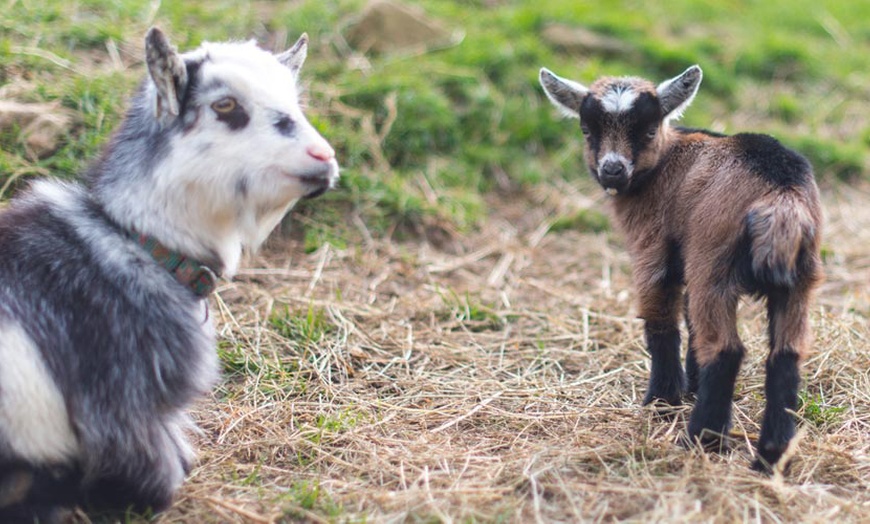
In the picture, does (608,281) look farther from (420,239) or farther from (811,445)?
(811,445)

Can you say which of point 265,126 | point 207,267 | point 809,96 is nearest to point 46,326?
point 207,267

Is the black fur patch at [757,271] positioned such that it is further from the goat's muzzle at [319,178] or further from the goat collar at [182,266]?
the goat collar at [182,266]

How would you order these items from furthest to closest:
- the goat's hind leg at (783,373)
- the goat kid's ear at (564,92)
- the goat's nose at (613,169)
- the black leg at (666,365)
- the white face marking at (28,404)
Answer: the goat kid's ear at (564,92) → the black leg at (666,365) → the goat's nose at (613,169) → the goat's hind leg at (783,373) → the white face marking at (28,404)

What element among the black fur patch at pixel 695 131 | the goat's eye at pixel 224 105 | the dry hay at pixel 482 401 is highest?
the goat's eye at pixel 224 105

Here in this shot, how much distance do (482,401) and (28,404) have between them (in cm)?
193

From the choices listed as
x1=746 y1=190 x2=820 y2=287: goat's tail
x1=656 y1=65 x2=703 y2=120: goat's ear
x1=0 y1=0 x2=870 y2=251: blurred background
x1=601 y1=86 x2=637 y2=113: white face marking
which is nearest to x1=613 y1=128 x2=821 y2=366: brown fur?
x1=746 y1=190 x2=820 y2=287: goat's tail

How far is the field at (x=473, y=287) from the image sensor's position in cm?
340

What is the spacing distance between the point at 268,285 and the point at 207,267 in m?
1.92

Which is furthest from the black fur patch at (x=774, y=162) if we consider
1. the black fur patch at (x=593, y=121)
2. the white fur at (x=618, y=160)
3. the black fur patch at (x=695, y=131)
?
the black fur patch at (x=593, y=121)

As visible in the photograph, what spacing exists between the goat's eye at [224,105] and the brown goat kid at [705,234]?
158cm

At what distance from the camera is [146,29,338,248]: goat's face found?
306 cm

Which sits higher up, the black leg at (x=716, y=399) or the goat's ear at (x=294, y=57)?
the goat's ear at (x=294, y=57)

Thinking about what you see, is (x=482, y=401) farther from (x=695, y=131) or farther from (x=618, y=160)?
(x=695, y=131)

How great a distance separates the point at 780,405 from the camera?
3414 mm
